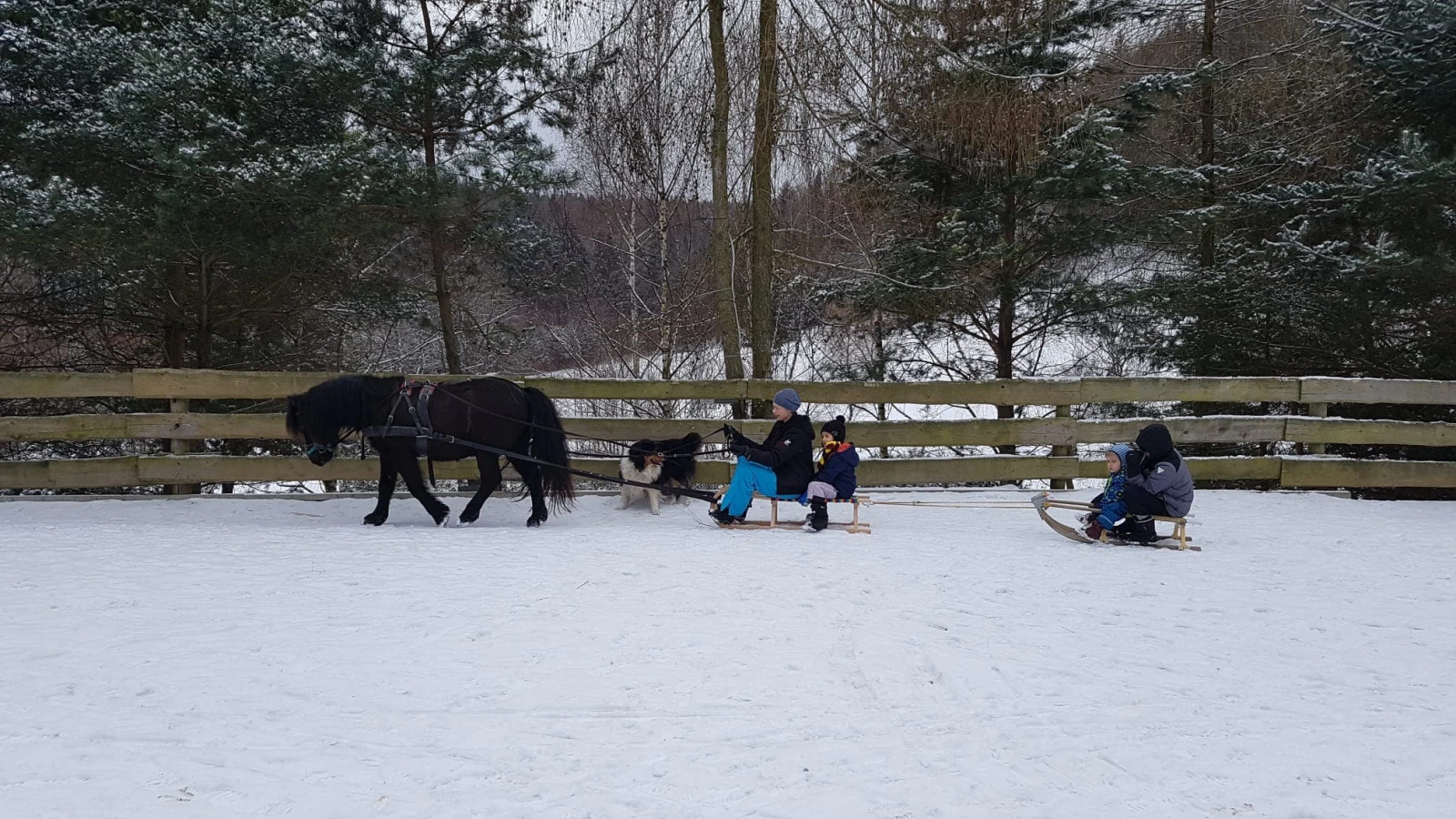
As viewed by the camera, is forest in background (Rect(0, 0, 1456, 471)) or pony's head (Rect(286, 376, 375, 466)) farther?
forest in background (Rect(0, 0, 1456, 471))

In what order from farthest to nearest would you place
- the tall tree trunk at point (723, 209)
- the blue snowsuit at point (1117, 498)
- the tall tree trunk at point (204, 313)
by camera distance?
1. the tall tree trunk at point (204, 313)
2. the tall tree trunk at point (723, 209)
3. the blue snowsuit at point (1117, 498)

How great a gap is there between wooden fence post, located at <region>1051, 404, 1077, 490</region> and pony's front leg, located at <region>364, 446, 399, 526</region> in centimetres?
630

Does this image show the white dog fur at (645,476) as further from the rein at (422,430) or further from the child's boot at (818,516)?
the child's boot at (818,516)

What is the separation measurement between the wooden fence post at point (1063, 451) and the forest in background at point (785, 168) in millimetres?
2185

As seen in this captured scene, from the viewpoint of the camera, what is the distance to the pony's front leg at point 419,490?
255 inches

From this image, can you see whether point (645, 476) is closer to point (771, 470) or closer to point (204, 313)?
point (771, 470)

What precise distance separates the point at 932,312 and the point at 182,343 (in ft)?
32.2

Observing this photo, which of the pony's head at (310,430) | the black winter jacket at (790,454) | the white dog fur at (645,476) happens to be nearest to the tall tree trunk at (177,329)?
the pony's head at (310,430)

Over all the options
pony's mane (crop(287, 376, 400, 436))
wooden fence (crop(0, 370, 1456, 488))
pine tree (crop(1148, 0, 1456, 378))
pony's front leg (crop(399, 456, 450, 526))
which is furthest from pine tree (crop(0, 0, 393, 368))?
pine tree (crop(1148, 0, 1456, 378))

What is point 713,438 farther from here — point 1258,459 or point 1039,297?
point 1258,459

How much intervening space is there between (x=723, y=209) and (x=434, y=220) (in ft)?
10.9

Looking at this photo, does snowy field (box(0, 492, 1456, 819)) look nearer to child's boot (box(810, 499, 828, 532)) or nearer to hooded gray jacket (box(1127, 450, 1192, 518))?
hooded gray jacket (box(1127, 450, 1192, 518))

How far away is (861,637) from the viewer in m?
3.86

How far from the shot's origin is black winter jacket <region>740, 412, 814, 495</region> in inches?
253
